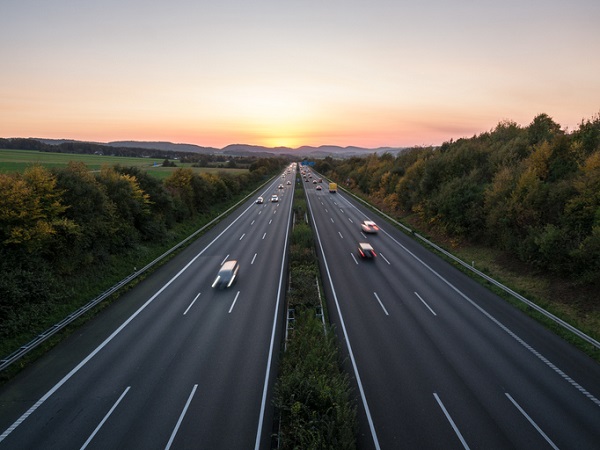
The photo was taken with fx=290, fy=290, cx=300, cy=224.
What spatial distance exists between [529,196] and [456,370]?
1930 centimetres

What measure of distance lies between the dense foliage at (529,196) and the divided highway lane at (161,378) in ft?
66.0

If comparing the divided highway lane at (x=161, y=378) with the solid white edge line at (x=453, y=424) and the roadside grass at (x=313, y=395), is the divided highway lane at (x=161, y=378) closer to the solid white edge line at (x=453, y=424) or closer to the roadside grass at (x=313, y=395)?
the roadside grass at (x=313, y=395)

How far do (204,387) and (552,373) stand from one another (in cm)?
1574

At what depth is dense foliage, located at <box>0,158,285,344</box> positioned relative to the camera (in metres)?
17.1

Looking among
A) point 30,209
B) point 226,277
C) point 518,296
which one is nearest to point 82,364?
point 226,277

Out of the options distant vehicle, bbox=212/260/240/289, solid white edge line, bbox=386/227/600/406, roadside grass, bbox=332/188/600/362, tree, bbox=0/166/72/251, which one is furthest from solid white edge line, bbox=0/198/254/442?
roadside grass, bbox=332/188/600/362

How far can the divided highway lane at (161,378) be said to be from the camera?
34.8ft

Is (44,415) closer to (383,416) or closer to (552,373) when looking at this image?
(383,416)

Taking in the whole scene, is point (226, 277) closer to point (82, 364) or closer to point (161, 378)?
point (161, 378)

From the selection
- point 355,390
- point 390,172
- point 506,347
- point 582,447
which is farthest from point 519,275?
point 390,172

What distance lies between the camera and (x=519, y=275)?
74.4 ft

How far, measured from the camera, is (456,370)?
44.5 feet

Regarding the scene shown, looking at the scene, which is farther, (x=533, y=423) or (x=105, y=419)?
(x=105, y=419)

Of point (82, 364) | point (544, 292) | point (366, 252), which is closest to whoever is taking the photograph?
point (82, 364)
